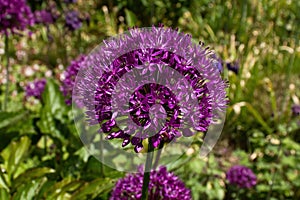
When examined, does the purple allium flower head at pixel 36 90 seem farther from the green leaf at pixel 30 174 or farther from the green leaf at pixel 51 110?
the green leaf at pixel 30 174

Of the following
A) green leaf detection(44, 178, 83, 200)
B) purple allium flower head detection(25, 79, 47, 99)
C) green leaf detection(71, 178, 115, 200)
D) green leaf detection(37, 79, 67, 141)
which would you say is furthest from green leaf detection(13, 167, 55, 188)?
purple allium flower head detection(25, 79, 47, 99)

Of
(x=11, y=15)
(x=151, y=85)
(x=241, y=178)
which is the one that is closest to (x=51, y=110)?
(x=11, y=15)

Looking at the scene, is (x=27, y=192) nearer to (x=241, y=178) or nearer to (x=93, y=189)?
(x=93, y=189)

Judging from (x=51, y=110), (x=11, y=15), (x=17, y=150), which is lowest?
(x=17, y=150)

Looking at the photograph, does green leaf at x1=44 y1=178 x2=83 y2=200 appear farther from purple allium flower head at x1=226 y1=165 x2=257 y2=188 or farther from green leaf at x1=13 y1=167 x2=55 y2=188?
purple allium flower head at x1=226 y1=165 x2=257 y2=188

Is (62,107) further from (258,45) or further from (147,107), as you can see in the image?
(258,45)

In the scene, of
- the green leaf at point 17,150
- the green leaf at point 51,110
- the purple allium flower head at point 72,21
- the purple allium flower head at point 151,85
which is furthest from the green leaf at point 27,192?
the purple allium flower head at point 72,21

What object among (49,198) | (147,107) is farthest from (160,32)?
(49,198)
